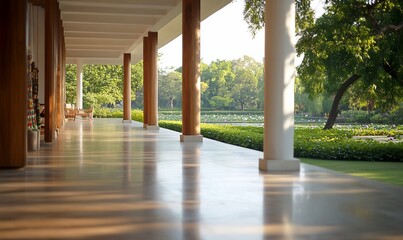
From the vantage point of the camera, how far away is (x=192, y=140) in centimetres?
1444

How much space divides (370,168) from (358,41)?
15.7 feet

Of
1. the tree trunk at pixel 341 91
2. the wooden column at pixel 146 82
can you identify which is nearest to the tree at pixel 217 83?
the tree trunk at pixel 341 91

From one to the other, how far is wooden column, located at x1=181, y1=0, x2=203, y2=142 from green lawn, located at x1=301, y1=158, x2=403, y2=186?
320 cm

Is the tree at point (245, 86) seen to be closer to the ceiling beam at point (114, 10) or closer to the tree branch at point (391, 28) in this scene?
the ceiling beam at point (114, 10)

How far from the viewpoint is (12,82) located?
27.5 feet

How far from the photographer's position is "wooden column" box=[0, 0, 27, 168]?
829 centimetres

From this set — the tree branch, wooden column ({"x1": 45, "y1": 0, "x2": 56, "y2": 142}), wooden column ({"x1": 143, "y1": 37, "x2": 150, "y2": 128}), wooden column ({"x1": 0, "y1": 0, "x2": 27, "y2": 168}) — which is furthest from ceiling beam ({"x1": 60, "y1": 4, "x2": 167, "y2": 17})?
wooden column ({"x1": 0, "y1": 0, "x2": 27, "y2": 168})

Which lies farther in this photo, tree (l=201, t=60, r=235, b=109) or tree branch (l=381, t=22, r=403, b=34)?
tree (l=201, t=60, r=235, b=109)

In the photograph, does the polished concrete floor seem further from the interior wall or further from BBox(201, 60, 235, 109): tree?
BBox(201, 60, 235, 109): tree

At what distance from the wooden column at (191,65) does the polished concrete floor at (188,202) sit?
5.11 meters

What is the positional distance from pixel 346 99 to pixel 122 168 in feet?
67.4

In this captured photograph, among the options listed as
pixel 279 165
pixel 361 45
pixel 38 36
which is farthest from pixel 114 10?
pixel 279 165

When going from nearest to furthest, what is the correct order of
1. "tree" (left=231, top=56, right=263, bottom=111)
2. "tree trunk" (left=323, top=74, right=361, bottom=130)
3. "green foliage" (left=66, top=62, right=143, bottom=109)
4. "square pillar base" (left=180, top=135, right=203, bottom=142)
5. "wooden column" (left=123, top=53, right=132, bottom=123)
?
1. "square pillar base" (left=180, top=135, right=203, bottom=142)
2. "tree trunk" (left=323, top=74, right=361, bottom=130)
3. "wooden column" (left=123, top=53, right=132, bottom=123)
4. "green foliage" (left=66, top=62, right=143, bottom=109)
5. "tree" (left=231, top=56, right=263, bottom=111)

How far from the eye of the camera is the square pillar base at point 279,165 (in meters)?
8.48
